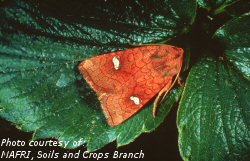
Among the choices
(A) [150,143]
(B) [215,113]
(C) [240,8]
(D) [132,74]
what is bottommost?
(A) [150,143]

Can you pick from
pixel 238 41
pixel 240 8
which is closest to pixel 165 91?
pixel 238 41

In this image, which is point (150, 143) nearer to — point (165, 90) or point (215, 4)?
point (165, 90)

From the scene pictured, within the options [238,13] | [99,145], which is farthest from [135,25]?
[99,145]

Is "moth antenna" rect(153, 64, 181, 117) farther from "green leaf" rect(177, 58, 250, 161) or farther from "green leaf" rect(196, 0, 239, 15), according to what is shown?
"green leaf" rect(196, 0, 239, 15)

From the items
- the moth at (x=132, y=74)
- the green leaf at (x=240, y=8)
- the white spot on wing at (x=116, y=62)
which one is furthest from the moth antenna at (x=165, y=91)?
the green leaf at (x=240, y=8)

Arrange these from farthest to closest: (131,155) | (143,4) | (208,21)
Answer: (131,155) < (208,21) < (143,4)

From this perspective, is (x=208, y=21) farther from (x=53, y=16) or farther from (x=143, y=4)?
(x=53, y=16)

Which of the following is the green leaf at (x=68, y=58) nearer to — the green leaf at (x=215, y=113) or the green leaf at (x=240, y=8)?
the green leaf at (x=215, y=113)
